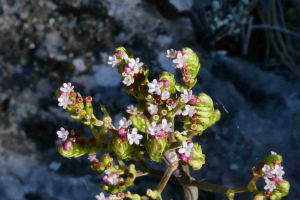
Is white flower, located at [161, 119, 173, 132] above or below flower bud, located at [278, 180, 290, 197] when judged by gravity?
above

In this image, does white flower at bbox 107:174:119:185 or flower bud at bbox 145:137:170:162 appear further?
white flower at bbox 107:174:119:185

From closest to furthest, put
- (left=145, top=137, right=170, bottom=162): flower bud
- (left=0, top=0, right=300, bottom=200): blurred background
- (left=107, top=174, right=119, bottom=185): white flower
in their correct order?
1. (left=145, top=137, right=170, bottom=162): flower bud
2. (left=107, top=174, right=119, bottom=185): white flower
3. (left=0, top=0, right=300, bottom=200): blurred background

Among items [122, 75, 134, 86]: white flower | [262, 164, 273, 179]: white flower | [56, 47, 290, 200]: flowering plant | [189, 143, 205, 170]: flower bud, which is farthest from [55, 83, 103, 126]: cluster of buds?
[262, 164, 273, 179]: white flower

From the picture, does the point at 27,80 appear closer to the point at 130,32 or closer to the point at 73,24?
the point at 73,24

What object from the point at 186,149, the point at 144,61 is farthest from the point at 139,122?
the point at 144,61

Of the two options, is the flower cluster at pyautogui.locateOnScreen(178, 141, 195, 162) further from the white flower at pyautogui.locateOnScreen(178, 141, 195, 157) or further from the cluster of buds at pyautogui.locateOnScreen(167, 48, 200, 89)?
the cluster of buds at pyautogui.locateOnScreen(167, 48, 200, 89)

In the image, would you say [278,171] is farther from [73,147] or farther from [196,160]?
[73,147]

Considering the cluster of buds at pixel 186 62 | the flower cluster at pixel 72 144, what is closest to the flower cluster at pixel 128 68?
the cluster of buds at pixel 186 62
